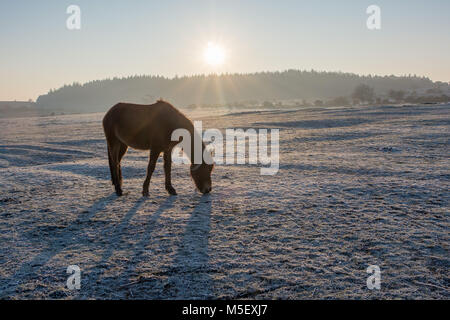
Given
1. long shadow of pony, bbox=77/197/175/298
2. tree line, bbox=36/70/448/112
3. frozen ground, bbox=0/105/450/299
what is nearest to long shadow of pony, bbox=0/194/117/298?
frozen ground, bbox=0/105/450/299

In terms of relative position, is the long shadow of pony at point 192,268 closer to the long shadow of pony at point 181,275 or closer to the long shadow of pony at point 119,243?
the long shadow of pony at point 181,275

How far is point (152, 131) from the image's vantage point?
20.0ft

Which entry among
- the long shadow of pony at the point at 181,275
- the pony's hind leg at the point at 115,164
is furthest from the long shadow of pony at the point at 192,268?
the pony's hind leg at the point at 115,164

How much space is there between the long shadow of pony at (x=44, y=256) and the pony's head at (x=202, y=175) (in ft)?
6.07

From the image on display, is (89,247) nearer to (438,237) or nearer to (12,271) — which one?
(12,271)

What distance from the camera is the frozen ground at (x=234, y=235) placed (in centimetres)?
280

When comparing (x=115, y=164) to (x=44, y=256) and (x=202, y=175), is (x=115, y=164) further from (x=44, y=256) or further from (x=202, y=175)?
(x=44, y=256)

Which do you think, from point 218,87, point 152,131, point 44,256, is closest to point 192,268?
point 44,256

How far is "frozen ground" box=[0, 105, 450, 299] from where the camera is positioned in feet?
9.20

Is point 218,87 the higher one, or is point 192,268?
point 218,87

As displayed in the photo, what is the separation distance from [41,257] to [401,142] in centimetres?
1243

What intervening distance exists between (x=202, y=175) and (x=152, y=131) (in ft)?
4.38
